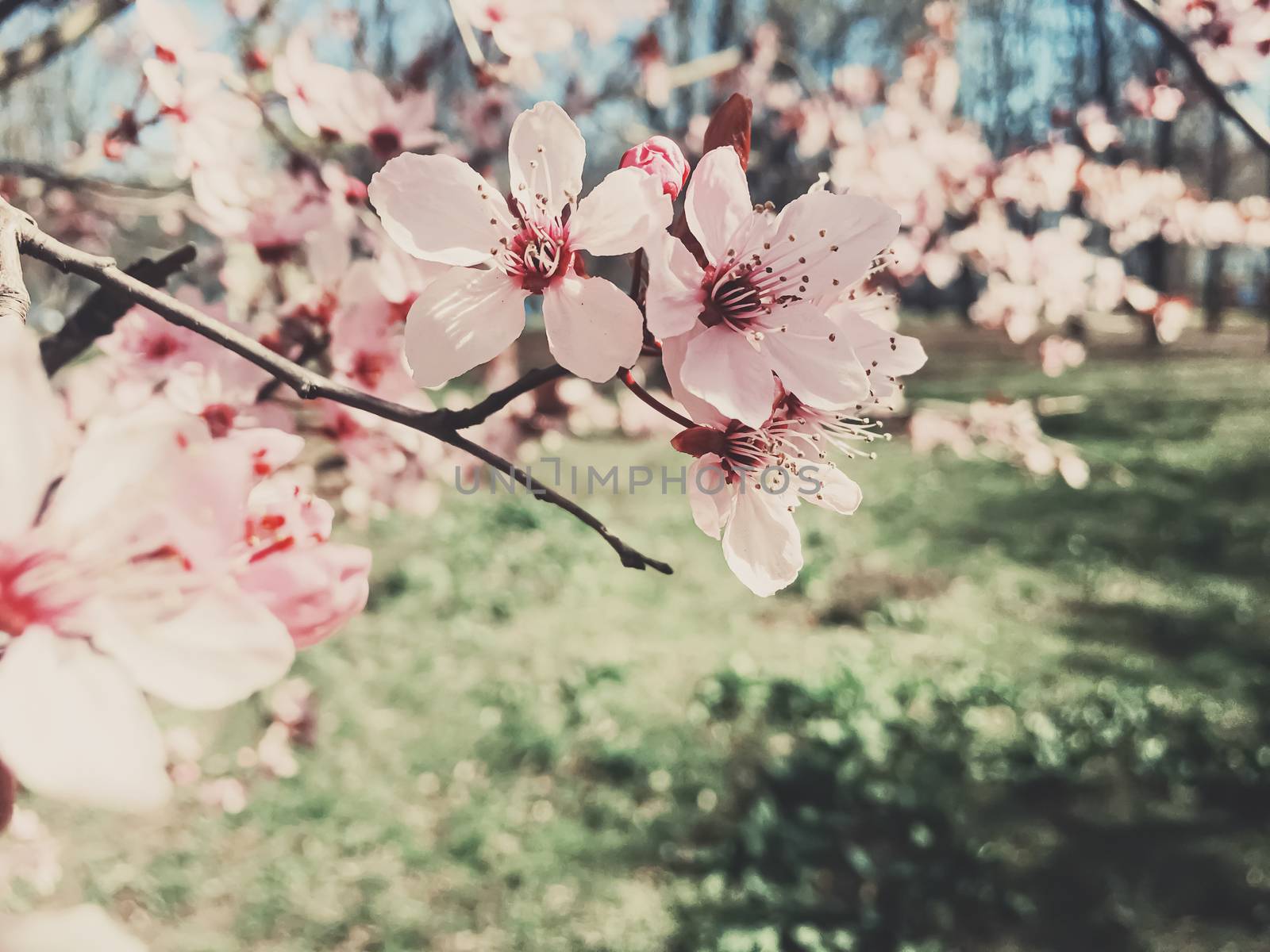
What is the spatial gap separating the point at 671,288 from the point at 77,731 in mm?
428

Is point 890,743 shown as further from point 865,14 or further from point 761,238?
point 865,14

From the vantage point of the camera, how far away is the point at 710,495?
72 centimetres

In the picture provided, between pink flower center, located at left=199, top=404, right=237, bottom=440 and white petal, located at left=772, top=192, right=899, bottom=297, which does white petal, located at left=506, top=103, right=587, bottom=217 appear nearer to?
white petal, located at left=772, top=192, right=899, bottom=297

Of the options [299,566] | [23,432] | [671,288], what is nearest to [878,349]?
[671,288]

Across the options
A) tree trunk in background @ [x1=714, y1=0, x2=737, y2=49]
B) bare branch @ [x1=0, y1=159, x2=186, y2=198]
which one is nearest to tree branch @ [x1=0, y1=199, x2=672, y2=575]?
bare branch @ [x1=0, y1=159, x2=186, y2=198]

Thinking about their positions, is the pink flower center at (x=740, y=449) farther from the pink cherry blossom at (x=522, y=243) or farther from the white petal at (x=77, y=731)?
the white petal at (x=77, y=731)

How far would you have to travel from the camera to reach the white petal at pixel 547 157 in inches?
27.8

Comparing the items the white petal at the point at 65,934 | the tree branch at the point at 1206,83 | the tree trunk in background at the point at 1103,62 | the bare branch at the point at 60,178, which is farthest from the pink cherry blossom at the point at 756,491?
the tree trunk in background at the point at 1103,62

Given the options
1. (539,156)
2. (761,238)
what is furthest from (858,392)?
(539,156)

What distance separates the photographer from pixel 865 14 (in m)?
12.8

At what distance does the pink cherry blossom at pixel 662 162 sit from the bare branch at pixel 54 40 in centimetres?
124

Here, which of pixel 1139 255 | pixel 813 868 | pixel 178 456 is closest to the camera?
pixel 178 456

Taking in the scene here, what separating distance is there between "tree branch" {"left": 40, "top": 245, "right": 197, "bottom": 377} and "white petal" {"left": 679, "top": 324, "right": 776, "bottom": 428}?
20.9 inches

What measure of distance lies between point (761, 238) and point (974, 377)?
11717mm
